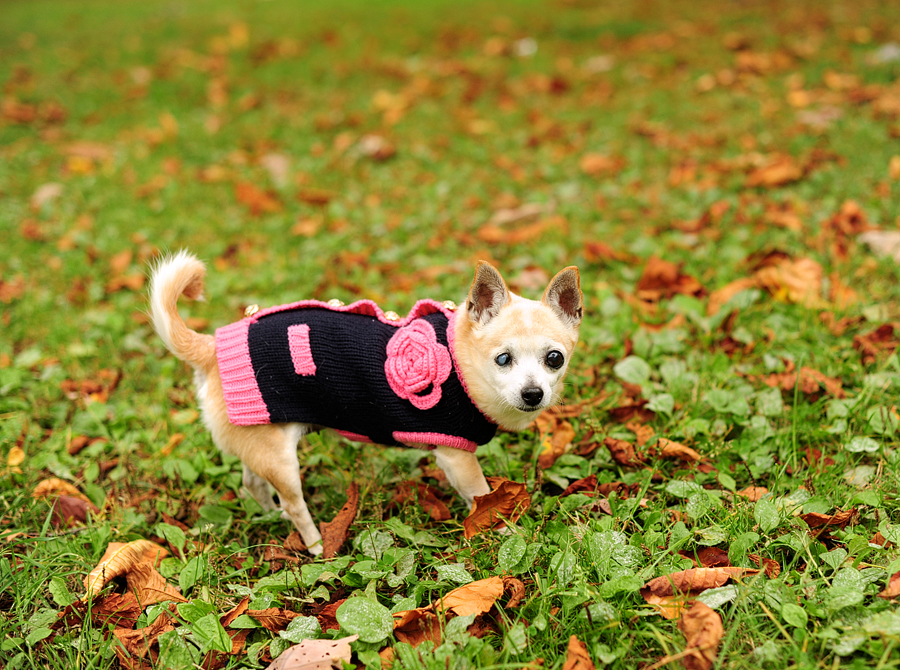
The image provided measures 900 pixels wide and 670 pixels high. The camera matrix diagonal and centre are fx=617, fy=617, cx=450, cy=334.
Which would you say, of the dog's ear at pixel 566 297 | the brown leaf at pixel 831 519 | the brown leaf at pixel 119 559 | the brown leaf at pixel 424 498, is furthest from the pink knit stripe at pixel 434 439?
the brown leaf at pixel 831 519

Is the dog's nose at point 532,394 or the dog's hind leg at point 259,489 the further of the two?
the dog's hind leg at point 259,489

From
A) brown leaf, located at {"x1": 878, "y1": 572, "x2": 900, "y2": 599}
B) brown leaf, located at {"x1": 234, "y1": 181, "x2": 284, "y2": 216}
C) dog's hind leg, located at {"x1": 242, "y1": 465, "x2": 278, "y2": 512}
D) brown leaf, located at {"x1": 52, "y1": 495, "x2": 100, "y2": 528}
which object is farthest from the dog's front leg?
brown leaf, located at {"x1": 234, "y1": 181, "x2": 284, "y2": 216}

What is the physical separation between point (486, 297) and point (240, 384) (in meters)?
1.03

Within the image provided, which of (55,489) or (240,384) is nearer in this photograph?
(240,384)

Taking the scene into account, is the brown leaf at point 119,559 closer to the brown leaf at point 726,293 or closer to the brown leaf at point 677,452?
the brown leaf at point 677,452

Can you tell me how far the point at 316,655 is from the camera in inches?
74.1

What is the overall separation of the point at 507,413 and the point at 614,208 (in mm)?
3041

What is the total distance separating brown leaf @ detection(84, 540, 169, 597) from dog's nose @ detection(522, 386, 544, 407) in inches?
61.7

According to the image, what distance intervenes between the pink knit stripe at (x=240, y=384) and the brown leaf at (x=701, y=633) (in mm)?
1618

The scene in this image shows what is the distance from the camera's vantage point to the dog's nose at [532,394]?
2.23 meters

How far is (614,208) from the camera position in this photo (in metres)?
4.96

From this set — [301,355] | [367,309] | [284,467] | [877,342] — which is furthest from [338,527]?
[877,342]

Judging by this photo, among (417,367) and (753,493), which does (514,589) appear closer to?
(417,367)

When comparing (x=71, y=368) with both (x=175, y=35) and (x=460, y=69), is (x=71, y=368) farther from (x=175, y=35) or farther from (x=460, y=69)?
(x=175, y=35)
